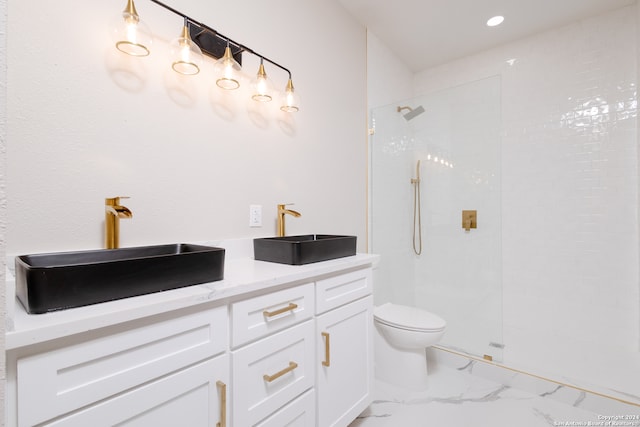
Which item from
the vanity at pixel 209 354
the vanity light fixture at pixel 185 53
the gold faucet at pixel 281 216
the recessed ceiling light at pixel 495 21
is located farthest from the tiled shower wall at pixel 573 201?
the vanity light fixture at pixel 185 53

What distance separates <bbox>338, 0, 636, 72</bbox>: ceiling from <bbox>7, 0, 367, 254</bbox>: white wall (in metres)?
0.48

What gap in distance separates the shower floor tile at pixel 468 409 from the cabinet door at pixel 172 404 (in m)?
1.11

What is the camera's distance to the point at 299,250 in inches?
53.0

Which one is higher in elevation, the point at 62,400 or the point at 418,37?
the point at 418,37

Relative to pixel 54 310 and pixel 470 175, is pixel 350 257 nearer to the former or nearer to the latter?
pixel 54 310

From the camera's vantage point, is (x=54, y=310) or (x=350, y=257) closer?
(x=54, y=310)

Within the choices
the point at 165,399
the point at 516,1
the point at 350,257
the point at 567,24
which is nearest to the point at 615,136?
the point at 567,24

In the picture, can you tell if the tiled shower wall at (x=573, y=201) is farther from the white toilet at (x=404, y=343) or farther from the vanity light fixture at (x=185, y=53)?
the vanity light fixture at (x=185, y=53)

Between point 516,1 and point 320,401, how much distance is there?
2.63 metres

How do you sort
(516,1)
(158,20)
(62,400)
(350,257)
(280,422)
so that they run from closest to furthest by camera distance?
(62,400), (280,422), (158,20), (350,257), (516,1)

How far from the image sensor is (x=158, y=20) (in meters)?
1.24

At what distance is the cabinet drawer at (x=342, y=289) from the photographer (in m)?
1.33

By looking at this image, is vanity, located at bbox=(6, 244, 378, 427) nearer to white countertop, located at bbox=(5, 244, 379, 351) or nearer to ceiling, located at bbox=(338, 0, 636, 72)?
white countertop, located at bbox=(5, 244, 379, 351)

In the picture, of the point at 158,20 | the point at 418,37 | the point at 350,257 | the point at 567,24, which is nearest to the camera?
the point at 158,20
